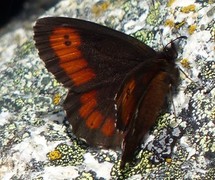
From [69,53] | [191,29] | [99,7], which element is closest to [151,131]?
[69,53]

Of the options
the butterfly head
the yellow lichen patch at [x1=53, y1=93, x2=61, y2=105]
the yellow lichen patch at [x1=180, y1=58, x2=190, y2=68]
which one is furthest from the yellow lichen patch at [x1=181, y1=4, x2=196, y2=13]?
the yellow lichen patch at [x1=53, y1=93, x2=61, y2=105]

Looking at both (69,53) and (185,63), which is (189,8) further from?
(69,53)

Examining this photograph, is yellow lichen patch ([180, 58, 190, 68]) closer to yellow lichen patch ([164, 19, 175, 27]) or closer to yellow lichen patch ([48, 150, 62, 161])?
yellow lichen patch ([164, 19, 175, 27])

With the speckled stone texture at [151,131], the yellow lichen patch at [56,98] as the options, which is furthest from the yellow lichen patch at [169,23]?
the yellow lichen patch at [56,98]

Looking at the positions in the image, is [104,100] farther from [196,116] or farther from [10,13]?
[10,13]

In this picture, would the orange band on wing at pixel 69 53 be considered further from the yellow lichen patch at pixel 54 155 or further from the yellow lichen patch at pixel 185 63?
the yellow lichen patch at pixel 185 63

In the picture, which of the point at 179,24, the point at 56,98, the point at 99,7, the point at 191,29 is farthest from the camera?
the point at 99,7

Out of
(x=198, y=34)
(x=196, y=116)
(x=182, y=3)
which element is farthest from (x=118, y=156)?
(x=182, y=3)
